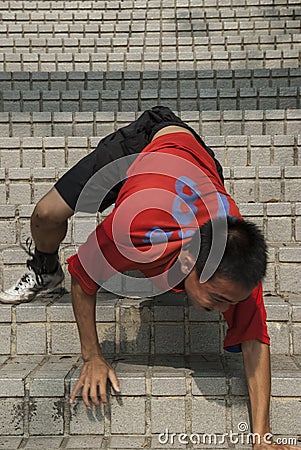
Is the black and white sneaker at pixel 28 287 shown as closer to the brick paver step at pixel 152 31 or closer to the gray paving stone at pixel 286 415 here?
the gray paving stone at pixel 286 415

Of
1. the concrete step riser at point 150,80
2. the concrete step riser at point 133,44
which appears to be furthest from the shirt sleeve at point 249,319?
the concrete step riser at point 133,44

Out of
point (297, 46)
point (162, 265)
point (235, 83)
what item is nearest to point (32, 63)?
point (235, 83)

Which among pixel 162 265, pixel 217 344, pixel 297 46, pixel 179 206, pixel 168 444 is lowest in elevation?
pixel 168 444

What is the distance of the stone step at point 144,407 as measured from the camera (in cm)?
237

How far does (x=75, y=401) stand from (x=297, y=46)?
4832mm

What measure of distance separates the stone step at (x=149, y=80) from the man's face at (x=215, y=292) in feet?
12.2

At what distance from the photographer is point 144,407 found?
2383 mm

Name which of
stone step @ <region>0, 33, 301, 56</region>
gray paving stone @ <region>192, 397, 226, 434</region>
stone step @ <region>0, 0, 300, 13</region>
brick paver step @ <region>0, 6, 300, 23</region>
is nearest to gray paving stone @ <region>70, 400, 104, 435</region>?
gray paving stone @ <region>192, 397, 226, 434</region>

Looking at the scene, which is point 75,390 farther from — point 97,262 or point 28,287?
point 28,287

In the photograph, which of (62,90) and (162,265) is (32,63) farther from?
(162,265)

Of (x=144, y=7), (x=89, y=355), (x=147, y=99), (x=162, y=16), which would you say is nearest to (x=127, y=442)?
(x=89, y=355)

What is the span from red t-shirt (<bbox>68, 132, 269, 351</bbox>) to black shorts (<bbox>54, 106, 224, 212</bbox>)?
23 cm

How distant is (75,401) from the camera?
238 centimetres

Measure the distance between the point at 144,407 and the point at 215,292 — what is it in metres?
0.59
